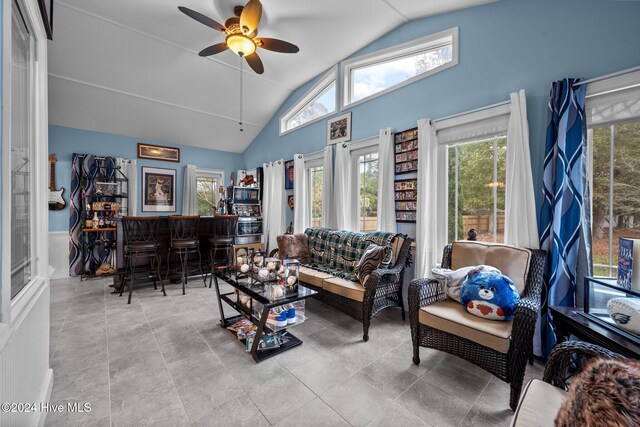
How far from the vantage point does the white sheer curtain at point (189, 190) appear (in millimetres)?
6070

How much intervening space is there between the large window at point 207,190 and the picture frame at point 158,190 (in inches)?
21.6

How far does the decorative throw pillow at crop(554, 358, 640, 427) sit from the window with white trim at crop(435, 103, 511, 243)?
2.17 meters

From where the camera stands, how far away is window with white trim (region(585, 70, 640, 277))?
1.91 metres

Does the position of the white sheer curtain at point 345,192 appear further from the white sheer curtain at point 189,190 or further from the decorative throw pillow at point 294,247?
the white sheer curtain at point 189,190

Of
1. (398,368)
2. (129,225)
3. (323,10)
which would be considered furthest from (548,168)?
(129,225)

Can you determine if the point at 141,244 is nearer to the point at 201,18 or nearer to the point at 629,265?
the point at 201,18

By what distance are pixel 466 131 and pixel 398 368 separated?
2422mm

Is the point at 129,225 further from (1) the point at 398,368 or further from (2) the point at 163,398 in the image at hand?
(1) the point at 398,368

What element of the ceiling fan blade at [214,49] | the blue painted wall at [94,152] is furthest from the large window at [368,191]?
the blue painted wall at [94,152]

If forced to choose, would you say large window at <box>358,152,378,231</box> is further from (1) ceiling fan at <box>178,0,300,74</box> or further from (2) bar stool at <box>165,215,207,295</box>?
(2) bar stool at <box>165,215,207,295</box>

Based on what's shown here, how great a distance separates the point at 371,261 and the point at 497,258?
1.12 metres

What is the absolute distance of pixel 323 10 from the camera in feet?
9.86

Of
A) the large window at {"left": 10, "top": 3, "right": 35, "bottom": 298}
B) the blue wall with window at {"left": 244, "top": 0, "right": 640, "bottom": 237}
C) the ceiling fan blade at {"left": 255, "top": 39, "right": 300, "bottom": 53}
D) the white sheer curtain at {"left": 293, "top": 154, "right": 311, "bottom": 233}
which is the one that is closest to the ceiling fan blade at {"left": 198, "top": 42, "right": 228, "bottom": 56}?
the ceiling fan blade at {"left": 255, "top": 39, "right": 300, "bottom": 53}

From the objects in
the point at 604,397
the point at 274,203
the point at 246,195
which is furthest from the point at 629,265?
the point at 246,195
